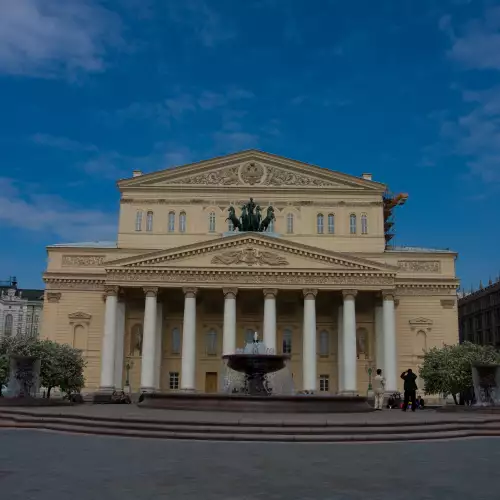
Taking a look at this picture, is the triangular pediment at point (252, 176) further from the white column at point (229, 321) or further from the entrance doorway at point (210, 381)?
the entrance doorway at point (210, 381)

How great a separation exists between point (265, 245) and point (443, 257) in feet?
50.7

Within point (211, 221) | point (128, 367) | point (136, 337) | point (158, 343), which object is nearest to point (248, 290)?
point (158, 343)

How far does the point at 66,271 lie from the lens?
52.6 metres

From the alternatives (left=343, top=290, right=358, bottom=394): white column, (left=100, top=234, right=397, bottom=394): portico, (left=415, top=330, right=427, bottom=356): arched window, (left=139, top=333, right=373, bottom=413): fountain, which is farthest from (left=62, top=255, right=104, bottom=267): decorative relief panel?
(left=139, top=333, right=373, bottom=413): fountain

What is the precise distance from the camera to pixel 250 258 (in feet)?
156

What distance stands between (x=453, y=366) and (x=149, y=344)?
20487 millimetres

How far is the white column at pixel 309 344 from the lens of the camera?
46094 millimetres

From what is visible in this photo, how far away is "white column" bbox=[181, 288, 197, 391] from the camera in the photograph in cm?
4597

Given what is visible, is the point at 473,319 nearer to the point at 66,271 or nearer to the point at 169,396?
the point at 66,271

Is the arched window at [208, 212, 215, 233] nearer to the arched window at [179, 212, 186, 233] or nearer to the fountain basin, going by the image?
the arched window at [179, 212, 186, 233]

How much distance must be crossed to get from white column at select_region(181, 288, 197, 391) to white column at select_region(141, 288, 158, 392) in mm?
2163

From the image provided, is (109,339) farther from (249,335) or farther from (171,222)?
(171,222)

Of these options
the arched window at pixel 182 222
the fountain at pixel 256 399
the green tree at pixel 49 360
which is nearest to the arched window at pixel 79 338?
the green tree at pixel 49 360

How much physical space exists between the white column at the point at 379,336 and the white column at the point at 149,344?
16765mm
